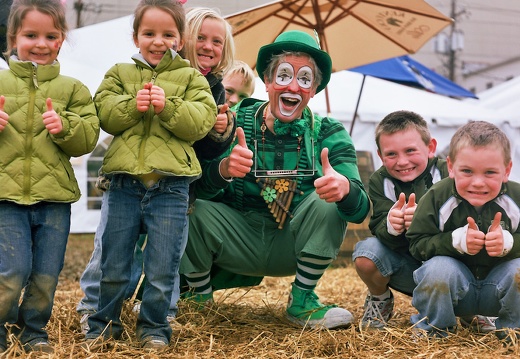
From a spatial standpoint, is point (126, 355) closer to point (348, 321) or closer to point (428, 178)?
point (348, 321)

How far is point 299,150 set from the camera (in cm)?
360

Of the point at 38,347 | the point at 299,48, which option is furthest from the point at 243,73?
the point at 38,347

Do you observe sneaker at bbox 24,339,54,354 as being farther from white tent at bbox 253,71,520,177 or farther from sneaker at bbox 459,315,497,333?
white tent at bbox 253,71,520,177

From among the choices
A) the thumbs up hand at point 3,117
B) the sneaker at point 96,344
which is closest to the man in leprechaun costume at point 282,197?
the sneaker at point 96,344

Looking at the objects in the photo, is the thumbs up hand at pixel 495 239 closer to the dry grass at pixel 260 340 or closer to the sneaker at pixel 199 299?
the dry grass at pixel 260 340

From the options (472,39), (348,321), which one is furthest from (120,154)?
(472,39)

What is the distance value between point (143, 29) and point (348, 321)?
1.57 m

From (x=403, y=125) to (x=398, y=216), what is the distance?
487mm

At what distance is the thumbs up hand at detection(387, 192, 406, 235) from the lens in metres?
3.28

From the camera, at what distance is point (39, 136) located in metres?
2.74

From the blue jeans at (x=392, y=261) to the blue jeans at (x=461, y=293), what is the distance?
0.88ft

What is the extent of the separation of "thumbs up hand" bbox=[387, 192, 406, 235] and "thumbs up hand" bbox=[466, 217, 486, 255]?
407mm

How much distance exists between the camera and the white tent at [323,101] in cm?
828

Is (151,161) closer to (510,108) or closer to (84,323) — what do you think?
(84,323)
